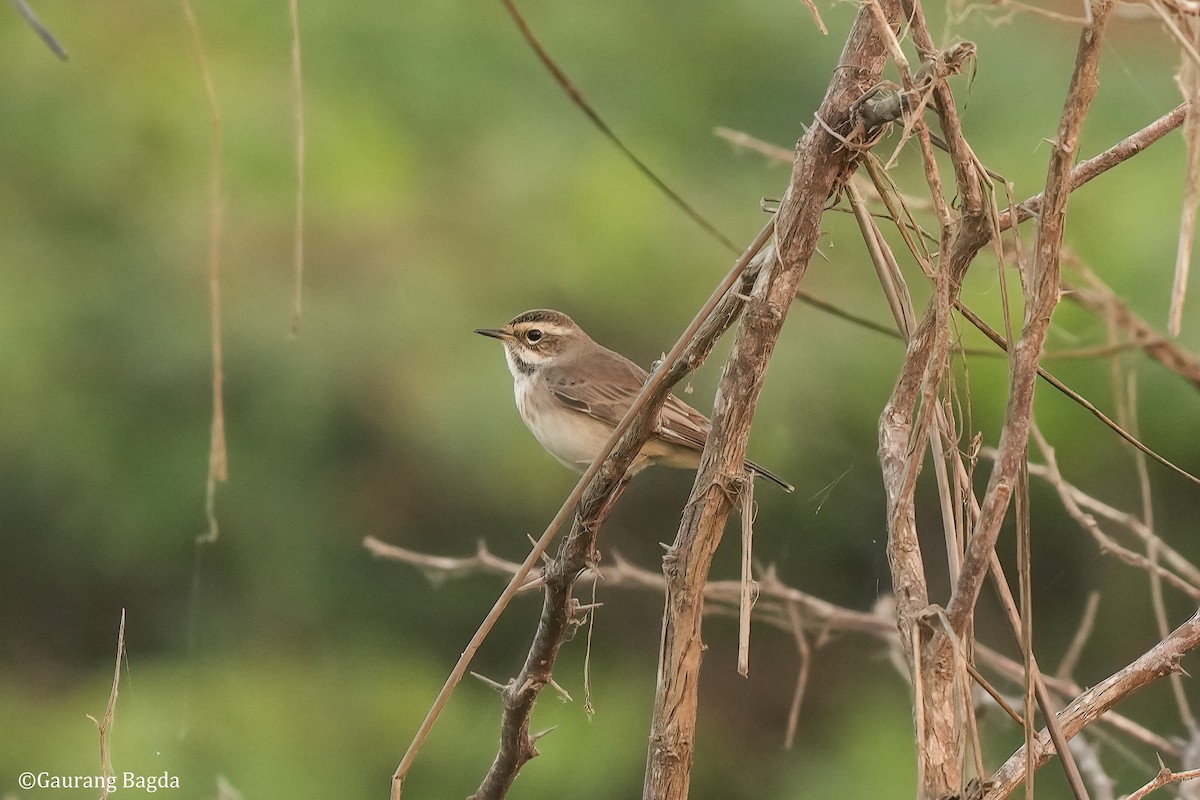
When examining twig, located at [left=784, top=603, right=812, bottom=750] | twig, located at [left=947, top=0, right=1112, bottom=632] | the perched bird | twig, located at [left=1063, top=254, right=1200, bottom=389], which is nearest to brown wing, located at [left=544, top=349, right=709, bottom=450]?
the perched bird

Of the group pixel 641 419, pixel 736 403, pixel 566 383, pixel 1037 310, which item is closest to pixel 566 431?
pixel 566 383

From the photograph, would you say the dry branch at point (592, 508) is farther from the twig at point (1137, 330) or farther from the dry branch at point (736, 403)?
the twig at point (1137, 330)

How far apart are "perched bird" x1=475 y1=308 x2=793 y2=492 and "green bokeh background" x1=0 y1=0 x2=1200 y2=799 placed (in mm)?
374

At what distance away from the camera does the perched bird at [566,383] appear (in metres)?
3.03

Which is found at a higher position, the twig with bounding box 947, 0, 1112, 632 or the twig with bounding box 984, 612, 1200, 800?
the twig with bounding box 947, 0, 1112, 632

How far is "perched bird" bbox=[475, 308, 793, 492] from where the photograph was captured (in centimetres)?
303

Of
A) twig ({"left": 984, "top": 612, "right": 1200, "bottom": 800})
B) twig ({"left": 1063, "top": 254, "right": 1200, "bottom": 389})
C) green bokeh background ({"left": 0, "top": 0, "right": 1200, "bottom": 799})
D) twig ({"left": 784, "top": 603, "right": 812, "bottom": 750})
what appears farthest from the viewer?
green bokeh background ({"left": 0, "top": 0, "right": 1200, "bottom": 799})

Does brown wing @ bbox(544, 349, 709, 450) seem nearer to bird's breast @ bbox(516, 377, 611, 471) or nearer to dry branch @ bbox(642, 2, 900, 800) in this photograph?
bird's breast @ bbox(516, 377, 611, 471)

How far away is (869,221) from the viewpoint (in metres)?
1.22

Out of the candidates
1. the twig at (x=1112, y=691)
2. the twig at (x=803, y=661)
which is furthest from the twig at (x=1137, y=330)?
the twig at (x=803, y=661)

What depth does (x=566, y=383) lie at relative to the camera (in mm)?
3094

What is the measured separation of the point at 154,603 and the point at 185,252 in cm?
123

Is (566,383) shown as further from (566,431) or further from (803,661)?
(803,661)

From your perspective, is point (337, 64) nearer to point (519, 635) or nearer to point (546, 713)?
point (519, 635)
